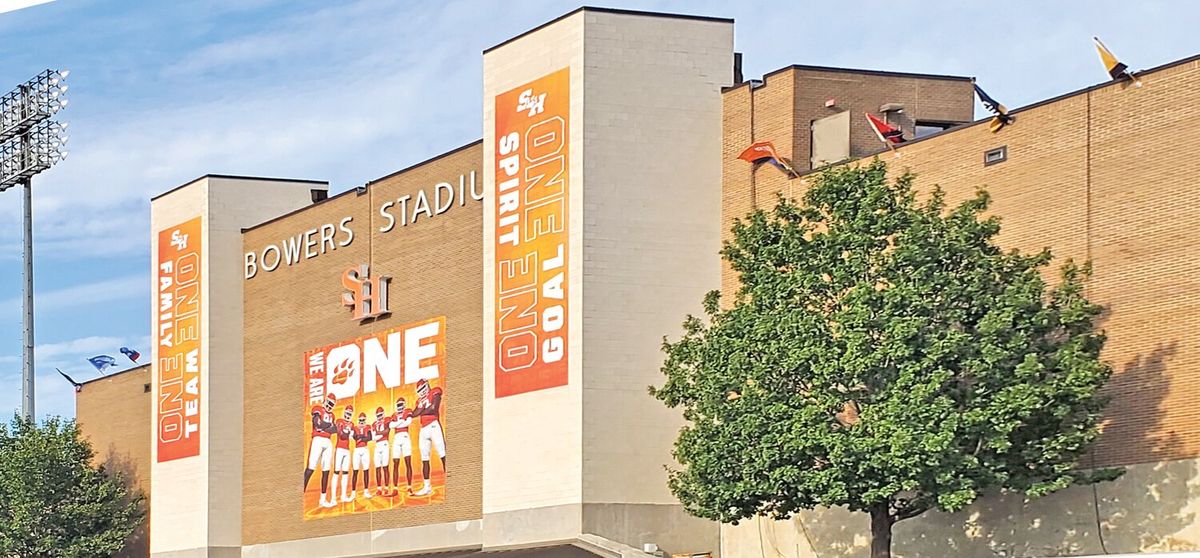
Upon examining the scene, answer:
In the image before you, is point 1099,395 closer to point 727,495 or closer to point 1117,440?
point 1117,440

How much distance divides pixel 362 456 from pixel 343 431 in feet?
4.24

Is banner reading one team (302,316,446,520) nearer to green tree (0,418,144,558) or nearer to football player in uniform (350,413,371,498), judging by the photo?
football player in uniform (350,413,371,498)

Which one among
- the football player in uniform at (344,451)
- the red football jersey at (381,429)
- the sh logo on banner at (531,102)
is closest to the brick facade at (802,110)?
the sh logo on banner at (531,102)

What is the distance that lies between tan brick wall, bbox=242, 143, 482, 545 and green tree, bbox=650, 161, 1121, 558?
1358 cm

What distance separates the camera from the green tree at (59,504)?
65.1 m

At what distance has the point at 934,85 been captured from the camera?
139 ft

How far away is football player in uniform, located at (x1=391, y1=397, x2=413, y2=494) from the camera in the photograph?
5003 centimetres

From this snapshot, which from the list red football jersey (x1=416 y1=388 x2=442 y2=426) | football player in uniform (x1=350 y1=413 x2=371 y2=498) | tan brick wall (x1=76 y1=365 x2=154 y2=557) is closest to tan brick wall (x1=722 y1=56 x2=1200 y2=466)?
red football jersey (x1=416 y1=388 x2=442 y2=426)

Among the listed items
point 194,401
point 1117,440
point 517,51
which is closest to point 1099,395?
point 1117,440

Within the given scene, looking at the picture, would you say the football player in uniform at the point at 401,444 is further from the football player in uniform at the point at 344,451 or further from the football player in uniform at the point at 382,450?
the football player in uniform at the point at 344,451

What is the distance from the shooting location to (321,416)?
54125 mm

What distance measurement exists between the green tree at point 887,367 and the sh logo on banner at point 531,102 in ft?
34.5

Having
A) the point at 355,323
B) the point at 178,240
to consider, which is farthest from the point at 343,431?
the point at 178,240

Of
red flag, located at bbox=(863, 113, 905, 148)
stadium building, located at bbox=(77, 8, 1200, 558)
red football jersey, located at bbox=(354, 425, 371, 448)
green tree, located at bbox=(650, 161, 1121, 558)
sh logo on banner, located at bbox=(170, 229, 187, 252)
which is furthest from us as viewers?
sh logo on banner, located at bbox=(170, 229, 187, 252)
